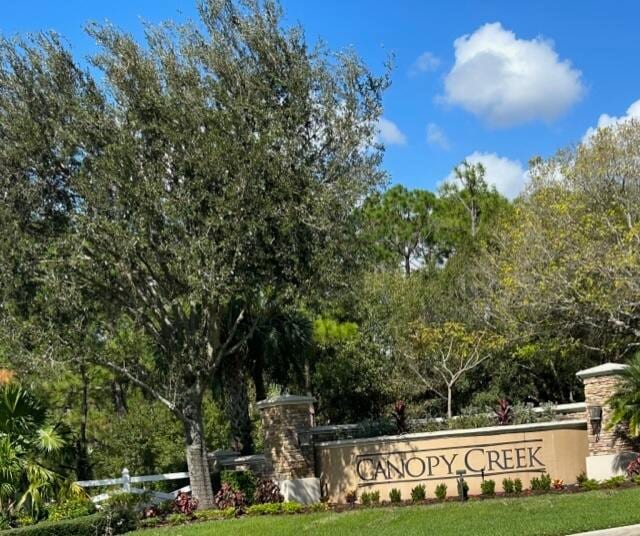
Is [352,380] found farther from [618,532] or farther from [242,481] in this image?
[618,532]

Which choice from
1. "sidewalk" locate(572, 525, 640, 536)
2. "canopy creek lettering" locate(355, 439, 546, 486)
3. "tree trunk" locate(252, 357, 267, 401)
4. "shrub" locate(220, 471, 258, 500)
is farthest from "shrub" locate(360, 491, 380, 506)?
"sidewalk" locate(572, 525, 640, 536)

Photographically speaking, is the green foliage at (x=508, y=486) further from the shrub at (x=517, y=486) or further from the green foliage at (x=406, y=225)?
the green foliage at (x=406, y=225)

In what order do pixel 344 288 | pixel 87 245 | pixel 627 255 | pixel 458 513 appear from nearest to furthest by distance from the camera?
pixel 458 513 < pixel 87 245 < pixel 344 288 < pixel 627 255

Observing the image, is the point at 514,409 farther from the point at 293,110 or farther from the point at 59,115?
the point at 59,115

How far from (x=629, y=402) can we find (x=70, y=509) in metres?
12.0

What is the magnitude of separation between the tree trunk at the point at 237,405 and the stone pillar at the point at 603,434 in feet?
31.5

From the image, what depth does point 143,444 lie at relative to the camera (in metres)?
28.2

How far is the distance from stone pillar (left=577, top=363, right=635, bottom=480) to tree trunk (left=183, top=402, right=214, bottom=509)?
8.68m

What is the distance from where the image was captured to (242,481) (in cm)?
1925

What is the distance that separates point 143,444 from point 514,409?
45.4ft

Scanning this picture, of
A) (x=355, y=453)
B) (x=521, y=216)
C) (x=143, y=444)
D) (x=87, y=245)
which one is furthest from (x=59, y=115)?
(x=521, y=216)

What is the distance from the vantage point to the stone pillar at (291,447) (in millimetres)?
19359

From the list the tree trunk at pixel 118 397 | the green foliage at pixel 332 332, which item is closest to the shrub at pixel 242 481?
the green foliage at pixel 332 332

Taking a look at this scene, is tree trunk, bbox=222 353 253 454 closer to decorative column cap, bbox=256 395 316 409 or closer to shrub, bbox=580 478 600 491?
decorative column cap, bbox=256 395 316 409
